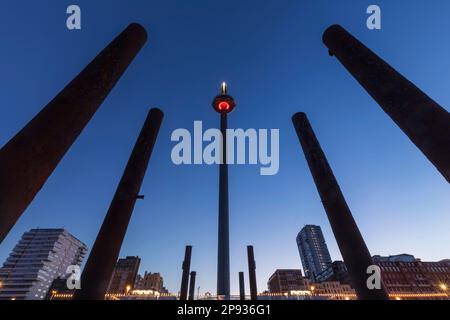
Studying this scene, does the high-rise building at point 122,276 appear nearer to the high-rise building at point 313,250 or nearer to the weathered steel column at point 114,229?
the weathered steel column at point 114,229

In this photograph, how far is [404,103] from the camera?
13.8ft

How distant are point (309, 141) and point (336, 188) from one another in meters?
2.06

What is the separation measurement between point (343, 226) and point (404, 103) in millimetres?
3545

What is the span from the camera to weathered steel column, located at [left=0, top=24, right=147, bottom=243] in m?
2.61

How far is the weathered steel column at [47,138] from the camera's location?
261 cm

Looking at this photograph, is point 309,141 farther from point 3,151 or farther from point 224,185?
point 224,185

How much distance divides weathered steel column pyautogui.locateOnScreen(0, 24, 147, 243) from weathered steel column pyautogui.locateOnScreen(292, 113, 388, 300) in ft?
20.4

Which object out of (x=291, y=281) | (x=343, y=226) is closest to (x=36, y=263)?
(x=291, y=281)

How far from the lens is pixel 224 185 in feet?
85.6

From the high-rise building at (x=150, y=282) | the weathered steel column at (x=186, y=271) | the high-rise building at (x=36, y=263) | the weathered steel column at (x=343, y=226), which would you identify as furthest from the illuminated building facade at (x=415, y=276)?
the high-rise building at (x=36, y=263)

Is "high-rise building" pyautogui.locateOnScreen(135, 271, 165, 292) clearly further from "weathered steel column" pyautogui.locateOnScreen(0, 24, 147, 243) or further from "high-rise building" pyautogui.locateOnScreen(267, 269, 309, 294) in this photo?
"weathered steel column" pyautogui.locateOnScreen(0, 24, 147, 243)

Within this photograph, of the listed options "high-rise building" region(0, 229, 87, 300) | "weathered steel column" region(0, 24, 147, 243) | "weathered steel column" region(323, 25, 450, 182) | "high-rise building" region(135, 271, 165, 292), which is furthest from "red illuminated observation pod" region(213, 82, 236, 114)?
"high-rise building" region(0, 229, 87, 300)

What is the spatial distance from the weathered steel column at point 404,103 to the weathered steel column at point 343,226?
121 inches
